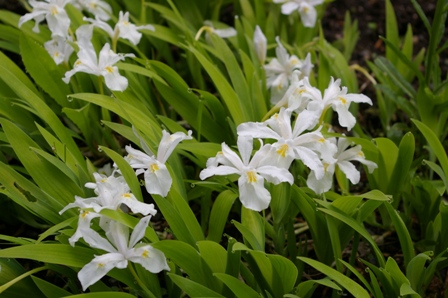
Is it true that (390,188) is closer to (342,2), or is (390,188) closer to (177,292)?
(177,292)

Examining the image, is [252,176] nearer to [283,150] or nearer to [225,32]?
[283,150]

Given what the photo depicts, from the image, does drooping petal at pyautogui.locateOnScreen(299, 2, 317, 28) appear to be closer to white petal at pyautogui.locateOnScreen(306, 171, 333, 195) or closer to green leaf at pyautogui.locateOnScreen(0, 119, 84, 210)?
white petal at pyautogui.locateOnScreen(306, 171, 333, 195)

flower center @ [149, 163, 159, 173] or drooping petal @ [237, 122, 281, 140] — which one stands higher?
drooping petal @ [237, 122, 281, 140]

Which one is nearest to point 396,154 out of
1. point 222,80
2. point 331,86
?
point 331,86

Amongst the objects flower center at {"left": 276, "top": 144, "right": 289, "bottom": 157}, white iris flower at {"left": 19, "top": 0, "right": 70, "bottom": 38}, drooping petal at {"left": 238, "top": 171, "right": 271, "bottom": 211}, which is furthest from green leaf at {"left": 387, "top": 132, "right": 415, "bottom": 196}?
white iris flower at {"left": 19, "top": 0, "right": 70, "bottom": 38}

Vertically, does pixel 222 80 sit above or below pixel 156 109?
above

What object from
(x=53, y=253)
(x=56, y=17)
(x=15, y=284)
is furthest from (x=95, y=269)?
(x=56, y=17)

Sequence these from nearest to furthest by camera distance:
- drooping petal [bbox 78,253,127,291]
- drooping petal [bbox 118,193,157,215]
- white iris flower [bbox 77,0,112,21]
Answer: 1. drooping petal [bbox 78,253,127,291]
2. drooping petal [bbox 118,193,157,215]
3. white iris flower [bbox 77,0,112,21]
